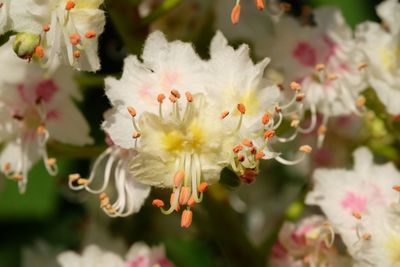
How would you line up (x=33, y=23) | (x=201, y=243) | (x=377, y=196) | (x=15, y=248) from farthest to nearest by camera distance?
1. (x=15, y=248)
2. (x=201, y=243)
3. (x=377, y=196)
4. (x=33, y=23)

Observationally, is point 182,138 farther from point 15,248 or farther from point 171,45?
point 15,248

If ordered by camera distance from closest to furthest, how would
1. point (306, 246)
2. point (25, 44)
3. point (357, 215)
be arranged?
point (25, 44) → point (357, 215) → point (306, 246)

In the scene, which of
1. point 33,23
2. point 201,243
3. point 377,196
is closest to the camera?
point 33,23

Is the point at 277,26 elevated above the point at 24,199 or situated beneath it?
elevated above

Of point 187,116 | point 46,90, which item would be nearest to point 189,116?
point 187,116

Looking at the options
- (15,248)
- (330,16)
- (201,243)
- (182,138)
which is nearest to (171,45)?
(182,138)

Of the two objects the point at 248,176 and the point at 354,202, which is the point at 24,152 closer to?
the point at 248,176

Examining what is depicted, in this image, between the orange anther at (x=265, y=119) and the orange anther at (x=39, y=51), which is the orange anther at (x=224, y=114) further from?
the orange anther at (x=39, y=51)
